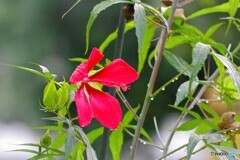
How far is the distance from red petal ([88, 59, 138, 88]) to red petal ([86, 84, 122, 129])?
13mm

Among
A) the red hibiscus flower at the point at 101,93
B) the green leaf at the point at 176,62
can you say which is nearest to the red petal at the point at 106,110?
the red hibiscus flower at the point at 101,93

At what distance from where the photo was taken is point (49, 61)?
297 centimetres

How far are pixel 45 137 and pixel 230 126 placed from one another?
19cm

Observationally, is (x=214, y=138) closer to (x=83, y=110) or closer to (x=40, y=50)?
(x=83, y=110)

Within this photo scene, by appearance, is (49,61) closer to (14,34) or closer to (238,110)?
(14,34)

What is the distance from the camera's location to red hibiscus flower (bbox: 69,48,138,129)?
2.03ft

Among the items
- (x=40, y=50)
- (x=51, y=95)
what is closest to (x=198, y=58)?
(x=51, y=95)

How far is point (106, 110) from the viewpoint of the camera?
2.03ft

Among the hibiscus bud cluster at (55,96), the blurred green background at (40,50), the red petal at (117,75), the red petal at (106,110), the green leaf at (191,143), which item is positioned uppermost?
the red petal at (117,75)

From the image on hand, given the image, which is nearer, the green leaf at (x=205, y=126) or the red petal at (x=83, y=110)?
the red petal at (x=83, y=110)

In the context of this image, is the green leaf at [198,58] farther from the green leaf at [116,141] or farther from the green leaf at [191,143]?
the green leaf at [116,141]

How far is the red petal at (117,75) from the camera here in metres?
0.62

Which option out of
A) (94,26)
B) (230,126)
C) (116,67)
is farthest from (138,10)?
(94,26)

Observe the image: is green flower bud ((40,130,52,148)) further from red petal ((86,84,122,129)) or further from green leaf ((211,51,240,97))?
green leaf ((211,51,240,97))
